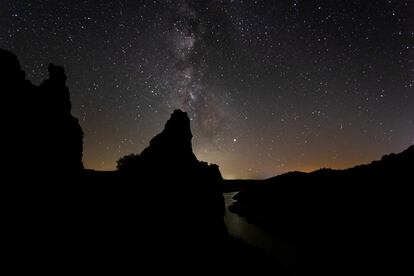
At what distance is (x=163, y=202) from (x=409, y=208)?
43600 millimetres

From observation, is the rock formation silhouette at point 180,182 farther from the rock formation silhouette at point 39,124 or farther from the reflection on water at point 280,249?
the reflection on water at point 280,249

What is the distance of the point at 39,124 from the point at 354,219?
54.9 metres

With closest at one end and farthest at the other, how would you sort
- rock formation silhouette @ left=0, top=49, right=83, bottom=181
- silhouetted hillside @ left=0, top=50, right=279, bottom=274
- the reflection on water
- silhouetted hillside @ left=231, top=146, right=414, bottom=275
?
1. silhouetted hillside @ left=0, top=50, right=279, bottom=274
2. rock formation silhouette @ left=0, top=49, right=83, bottom=181
3. the reflection on water
4. silhouetted hillside @ left=231, top=146, right=414, bottom=275

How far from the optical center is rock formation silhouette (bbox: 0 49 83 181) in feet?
74.7

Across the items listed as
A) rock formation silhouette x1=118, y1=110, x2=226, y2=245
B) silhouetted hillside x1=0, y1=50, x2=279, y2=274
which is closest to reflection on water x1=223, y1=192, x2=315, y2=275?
silhouetted hillside x1=0, y1=50, x2=279, y2=274

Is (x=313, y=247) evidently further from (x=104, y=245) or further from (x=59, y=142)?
(x=59, y=142)

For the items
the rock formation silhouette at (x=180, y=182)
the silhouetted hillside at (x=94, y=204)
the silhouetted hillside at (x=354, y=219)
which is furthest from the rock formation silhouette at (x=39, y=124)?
the silhouetted hillside at (x=354, y=219)

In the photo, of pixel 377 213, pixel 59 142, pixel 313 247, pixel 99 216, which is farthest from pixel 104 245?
pixel 377 213

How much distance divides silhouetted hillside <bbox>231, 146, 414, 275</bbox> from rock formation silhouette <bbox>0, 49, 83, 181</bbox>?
34.0 m

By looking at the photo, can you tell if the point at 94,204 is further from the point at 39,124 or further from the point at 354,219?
the point at 354,219

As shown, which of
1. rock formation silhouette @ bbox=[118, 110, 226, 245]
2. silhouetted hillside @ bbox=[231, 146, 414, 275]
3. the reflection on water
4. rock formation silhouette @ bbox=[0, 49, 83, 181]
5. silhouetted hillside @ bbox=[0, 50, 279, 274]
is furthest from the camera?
silhouetted hillside @ bbox=[231, 146, 414, 275]

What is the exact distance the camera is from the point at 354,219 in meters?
52.4

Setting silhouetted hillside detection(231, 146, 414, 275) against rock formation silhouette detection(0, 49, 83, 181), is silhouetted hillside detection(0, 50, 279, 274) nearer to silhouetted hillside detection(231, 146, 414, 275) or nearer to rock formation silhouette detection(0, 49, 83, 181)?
rock formation silhouette detection(0, 49, 83, 181)

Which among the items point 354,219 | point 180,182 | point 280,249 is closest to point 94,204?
point 180,182
